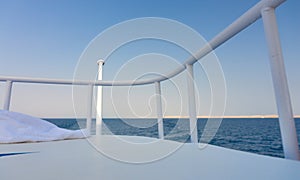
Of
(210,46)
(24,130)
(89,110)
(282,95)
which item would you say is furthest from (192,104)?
(24,130)

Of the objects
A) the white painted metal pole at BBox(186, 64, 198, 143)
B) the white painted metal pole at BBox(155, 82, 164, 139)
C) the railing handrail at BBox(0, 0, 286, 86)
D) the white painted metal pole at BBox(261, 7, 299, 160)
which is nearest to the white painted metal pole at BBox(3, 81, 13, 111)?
the railing handrail at BBox(0, 0, 286, 86)

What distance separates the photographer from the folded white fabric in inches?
42.8

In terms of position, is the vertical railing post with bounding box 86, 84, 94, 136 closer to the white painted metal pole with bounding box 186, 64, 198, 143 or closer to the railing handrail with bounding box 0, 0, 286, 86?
the railing handrail with bounding box 0, 0, 286, 86

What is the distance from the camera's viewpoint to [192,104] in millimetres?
1201

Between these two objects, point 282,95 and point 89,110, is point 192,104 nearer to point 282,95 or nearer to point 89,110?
point 282,95

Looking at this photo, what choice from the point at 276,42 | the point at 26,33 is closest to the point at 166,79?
the point at 276,42

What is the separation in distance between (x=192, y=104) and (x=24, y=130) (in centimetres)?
117

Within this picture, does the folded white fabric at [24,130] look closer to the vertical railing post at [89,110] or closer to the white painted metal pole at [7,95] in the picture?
the vertical railing post at [89,110]

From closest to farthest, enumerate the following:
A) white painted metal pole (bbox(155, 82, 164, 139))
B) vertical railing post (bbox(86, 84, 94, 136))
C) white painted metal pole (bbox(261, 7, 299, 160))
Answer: white painted metal pole (bbox(261, 7, 299, 160)) < white painted metal pole (bbox(155, 82, 164, 139)) < vertical railing post (bbox(86, 84, 94, 136))

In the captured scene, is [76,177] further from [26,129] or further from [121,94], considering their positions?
[121,94]

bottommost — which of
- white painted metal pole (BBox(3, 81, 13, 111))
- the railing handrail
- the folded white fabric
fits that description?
the folded white fabric

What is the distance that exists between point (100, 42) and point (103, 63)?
22.1 inches

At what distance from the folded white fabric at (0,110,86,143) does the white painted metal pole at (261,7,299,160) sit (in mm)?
1343

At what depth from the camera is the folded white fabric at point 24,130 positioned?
3.56ft
